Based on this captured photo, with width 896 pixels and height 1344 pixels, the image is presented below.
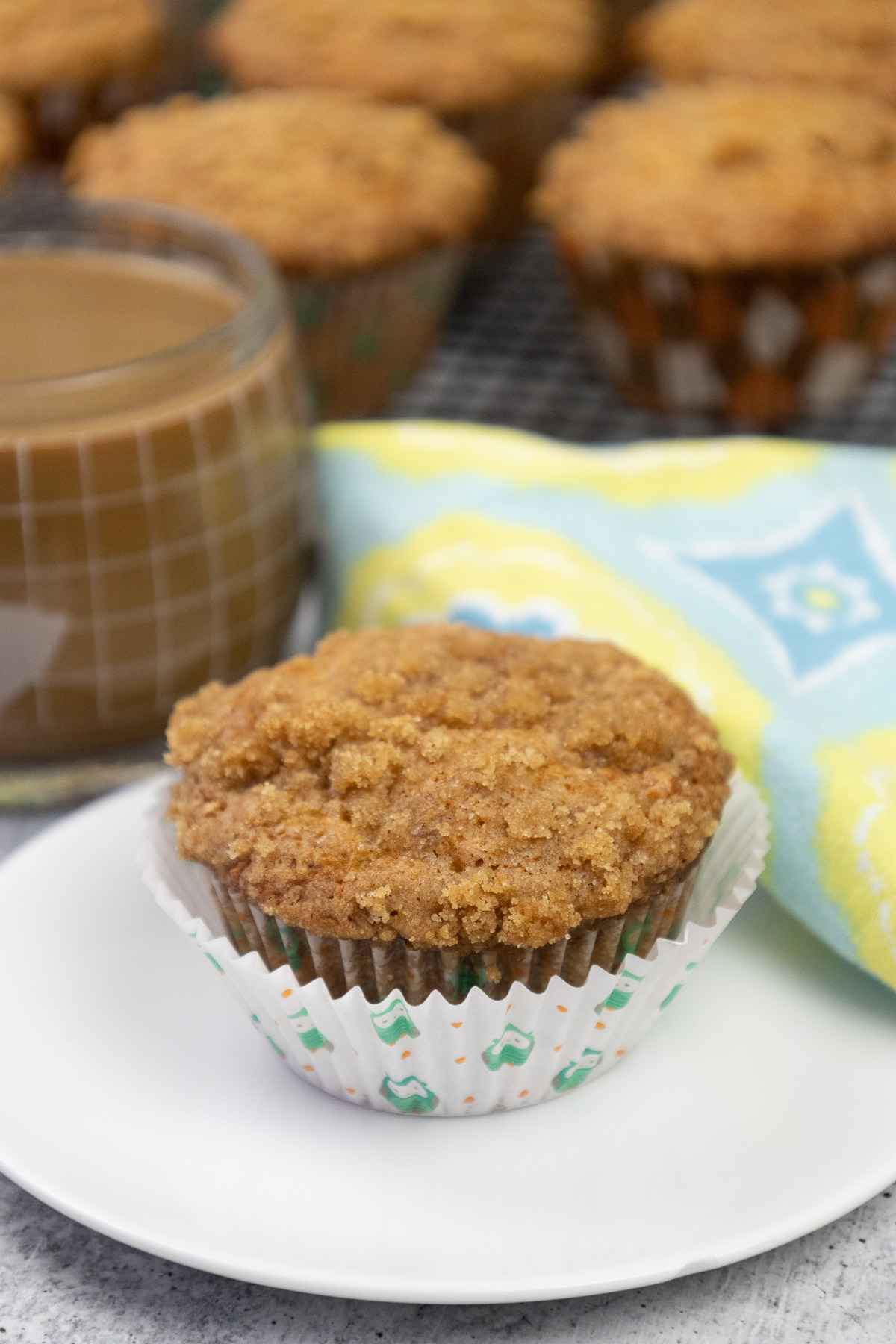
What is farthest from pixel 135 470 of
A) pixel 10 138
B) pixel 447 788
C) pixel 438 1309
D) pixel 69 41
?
pixel 69 41

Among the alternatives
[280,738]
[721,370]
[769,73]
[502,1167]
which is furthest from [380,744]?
[769,73]

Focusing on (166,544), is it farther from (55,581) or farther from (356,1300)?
(356,1300)

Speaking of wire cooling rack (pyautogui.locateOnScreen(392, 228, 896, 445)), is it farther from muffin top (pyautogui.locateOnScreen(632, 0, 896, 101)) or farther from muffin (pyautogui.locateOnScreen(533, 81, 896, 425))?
muffin top (pyautogui.locateOnScreen(632, 0, 896, 101))

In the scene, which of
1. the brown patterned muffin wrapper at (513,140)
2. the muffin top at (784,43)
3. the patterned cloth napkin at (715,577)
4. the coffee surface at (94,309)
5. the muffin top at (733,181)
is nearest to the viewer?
the patterned cloth napkin at (715,577)

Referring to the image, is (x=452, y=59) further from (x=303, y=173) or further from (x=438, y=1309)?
(x=438, y=1309)

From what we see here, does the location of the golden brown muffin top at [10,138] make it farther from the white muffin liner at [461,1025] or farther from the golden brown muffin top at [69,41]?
the white muffin liner at [461,1025]

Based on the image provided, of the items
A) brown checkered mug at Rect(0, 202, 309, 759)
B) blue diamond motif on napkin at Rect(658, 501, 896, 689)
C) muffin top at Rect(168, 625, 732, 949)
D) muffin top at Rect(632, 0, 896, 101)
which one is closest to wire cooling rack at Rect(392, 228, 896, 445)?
muffin top at Rect(632, 0, 896, 101)

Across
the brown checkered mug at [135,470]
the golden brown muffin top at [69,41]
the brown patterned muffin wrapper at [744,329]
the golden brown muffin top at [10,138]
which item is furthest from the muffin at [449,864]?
the golden brown muffin top at [69,41]
